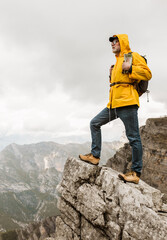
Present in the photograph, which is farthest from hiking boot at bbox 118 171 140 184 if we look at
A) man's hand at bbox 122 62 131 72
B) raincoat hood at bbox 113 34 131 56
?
raincoat hood at bbox 113 34 131 56

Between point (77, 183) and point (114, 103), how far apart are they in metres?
4.81

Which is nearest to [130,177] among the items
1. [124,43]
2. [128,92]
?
[128,92]

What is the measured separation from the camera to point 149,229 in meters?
6.02

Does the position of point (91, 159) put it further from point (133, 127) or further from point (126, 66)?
point (126, 66)

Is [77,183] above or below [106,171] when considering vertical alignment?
below

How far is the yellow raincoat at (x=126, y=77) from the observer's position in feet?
22.3

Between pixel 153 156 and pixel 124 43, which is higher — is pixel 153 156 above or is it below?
below

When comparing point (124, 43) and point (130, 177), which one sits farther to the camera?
point (130, 177)

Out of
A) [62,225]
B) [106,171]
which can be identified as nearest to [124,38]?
[106,171]

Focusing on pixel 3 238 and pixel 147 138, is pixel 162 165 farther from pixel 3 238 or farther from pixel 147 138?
pixel 3 238

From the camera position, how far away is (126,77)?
7.32 m

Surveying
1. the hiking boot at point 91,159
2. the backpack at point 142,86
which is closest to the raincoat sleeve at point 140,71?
the backpack at point 142,86

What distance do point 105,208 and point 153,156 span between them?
77.1 meters

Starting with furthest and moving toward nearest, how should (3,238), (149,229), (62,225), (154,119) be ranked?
(3,238) < (154,119) < (62,225) < (149,229)
